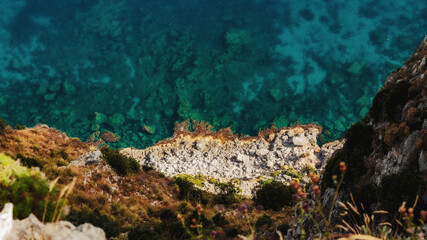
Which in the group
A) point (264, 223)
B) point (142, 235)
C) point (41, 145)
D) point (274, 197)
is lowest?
point (142, 235)

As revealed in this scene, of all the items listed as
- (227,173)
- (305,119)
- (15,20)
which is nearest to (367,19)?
(305,119)

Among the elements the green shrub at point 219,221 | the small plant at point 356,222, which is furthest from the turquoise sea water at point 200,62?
the small plant at point 356,222

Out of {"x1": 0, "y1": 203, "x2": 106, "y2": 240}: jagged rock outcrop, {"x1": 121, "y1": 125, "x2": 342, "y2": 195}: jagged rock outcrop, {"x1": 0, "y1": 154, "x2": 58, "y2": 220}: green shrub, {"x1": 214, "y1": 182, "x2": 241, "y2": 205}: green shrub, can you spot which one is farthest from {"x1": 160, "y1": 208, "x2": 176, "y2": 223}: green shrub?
{"x1": 121, "y1": 125, "x2": 342, "y2": 195}: jagged rock outcrop

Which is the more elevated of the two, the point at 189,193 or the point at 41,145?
the point at 41,145

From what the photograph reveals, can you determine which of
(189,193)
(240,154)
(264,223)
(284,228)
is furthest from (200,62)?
(284,228)

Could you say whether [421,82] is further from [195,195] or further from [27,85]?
[27,85]

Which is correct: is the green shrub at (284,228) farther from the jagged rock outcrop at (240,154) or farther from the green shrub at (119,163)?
the jagged rock outcrop at (240,154)

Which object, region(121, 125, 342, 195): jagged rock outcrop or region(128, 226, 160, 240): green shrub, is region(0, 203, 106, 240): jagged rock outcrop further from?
region(121, 125, 342, 195): jagged rock outcrop

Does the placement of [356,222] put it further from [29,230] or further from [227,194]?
[227,194]
